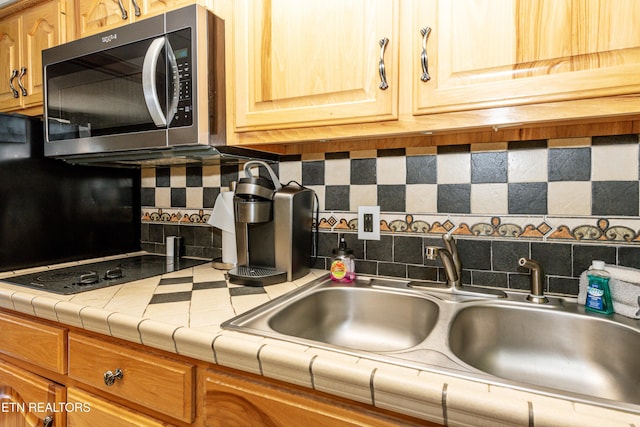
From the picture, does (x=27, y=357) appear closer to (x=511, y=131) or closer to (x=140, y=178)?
(x=140, y=178)

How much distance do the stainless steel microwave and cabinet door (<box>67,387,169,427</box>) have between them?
Answer: 729 millimetres

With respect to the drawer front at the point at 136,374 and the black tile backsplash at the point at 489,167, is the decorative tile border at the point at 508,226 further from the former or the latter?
the drawer front at the point at 136,374

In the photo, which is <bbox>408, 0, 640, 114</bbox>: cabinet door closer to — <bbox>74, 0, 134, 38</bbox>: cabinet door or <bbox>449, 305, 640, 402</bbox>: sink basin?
<bbox>449, 305, 640, 402</bbox>: sink basin

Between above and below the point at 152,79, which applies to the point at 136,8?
above

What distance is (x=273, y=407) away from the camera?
0.67 meters

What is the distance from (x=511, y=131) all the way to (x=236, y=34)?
888 mm

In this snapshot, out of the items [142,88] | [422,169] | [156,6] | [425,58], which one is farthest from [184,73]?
[422,169]

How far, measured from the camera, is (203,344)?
719 mm

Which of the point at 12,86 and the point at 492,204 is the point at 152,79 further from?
the point at 492,204

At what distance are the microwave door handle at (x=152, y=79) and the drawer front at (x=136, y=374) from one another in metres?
0.67

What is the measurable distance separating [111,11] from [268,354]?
136cm

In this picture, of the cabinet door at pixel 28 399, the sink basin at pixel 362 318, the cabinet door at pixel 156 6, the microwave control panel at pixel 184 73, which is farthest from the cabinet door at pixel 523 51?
the cabinet door at pixel 28 399

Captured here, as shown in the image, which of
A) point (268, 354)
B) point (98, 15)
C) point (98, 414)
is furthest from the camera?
point (98, 15)

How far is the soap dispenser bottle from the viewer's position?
1166 mm
